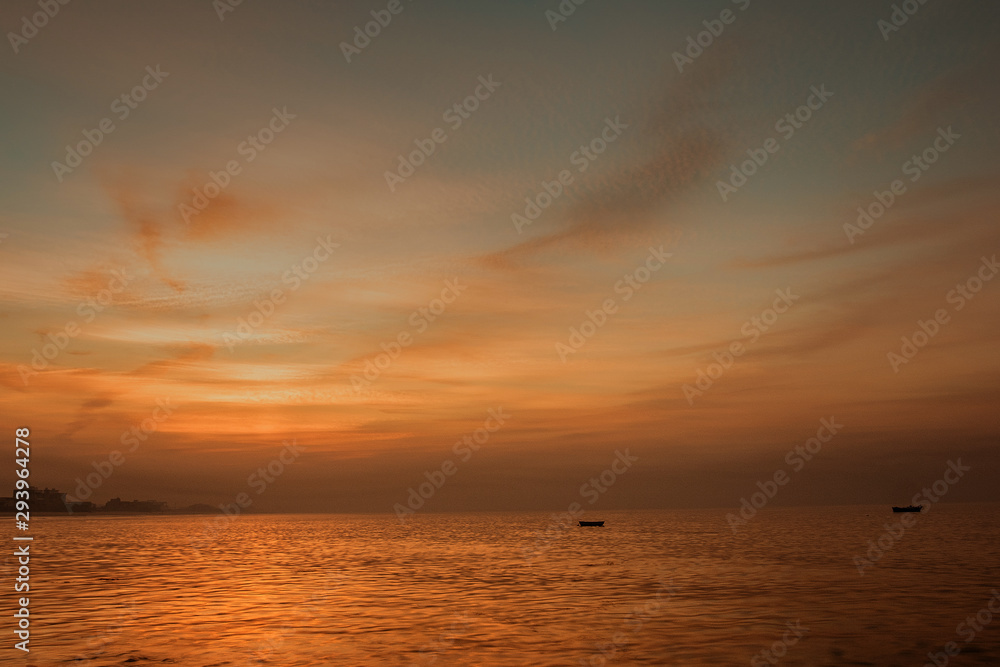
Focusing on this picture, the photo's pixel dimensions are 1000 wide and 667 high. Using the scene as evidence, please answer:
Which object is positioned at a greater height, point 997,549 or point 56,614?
point 997,549

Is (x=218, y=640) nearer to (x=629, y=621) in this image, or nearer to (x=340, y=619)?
(x=340, y=619)

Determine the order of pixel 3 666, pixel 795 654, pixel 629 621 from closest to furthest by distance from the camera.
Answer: pixel 3 666 < pixel 795 654 < pixel 629 621

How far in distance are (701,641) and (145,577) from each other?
4873cm

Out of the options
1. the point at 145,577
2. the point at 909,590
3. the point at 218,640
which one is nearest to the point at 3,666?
the point at 218,640

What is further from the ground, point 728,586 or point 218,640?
point 728,586

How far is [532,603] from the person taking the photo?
44.3m

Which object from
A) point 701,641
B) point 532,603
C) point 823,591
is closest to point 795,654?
point 701,641

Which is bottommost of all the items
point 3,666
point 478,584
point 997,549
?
point 3,666

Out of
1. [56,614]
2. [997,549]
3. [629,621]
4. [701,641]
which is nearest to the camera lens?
[701,641]

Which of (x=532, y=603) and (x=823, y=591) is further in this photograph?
(x=823, y=591)

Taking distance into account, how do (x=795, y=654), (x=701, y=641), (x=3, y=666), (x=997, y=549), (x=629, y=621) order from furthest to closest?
→ 1. (x=997, y=549)
2. (x=629, y=621)
3. (x=701, y=641)
4. (x=795, y=654)
5. (x=3, y=666)

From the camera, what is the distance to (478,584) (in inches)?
2195

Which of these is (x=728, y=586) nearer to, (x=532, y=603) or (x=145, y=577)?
(x=532, y=603)

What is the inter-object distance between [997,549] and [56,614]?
90.9 metres
